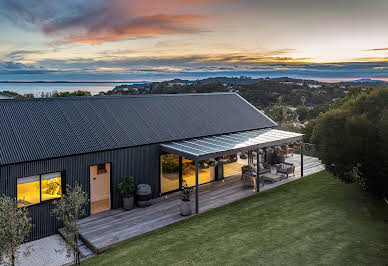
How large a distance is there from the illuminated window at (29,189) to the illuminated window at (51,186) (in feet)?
0.62

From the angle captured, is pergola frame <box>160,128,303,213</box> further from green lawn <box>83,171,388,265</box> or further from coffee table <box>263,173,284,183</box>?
green lawn <box>83,171,388,265</box>

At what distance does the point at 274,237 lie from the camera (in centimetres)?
834

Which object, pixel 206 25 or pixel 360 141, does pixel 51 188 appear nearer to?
pixel 360 141

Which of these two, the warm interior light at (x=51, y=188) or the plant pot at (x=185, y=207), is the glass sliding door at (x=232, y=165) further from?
the warm interior light at (x=51, y=188)

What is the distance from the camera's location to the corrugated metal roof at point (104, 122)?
32.5 feet

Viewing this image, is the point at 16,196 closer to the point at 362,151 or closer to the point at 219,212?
the point at 219,212

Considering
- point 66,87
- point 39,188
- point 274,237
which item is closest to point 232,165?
point 274,237

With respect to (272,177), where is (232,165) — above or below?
above

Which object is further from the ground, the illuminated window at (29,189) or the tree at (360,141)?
the tree at (360,141)

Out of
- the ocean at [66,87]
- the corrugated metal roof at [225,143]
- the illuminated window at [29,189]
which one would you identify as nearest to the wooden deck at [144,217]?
the illuminated window at [29,189]

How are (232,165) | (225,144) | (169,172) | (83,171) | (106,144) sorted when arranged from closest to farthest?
(83,171) < (106,144) < (225,144) < (169,172) < (232,165)

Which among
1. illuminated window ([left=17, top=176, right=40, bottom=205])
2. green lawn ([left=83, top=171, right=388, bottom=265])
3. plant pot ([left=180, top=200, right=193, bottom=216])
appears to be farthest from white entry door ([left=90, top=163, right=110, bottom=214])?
green lawn ([left=83, top=171, right=388, bottom=265])

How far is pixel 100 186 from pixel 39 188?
284 cm

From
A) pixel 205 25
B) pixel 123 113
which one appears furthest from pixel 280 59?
pixel 123 113
